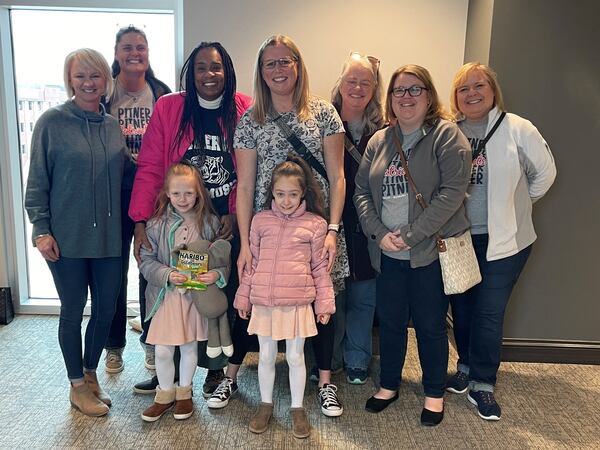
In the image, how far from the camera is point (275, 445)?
202 centimetres

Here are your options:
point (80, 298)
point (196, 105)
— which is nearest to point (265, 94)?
point (196, 105)

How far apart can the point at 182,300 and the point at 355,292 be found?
2.81 ft

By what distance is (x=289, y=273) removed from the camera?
78.4 inches

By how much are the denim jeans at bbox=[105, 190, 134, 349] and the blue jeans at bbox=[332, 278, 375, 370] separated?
41.2 inches

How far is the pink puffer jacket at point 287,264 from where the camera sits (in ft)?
6.53

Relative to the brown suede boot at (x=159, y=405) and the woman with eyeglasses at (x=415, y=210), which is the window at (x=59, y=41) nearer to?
the woman with eyeglasses at (x=415, y=210)

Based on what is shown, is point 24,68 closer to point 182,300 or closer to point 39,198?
point 39,198

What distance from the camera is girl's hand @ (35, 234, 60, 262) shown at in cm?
203

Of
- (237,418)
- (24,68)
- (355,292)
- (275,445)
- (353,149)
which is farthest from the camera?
(24,68)

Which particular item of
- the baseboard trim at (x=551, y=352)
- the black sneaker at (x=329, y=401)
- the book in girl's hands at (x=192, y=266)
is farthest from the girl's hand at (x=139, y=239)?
the baseboard trim at (x=551, y=352)

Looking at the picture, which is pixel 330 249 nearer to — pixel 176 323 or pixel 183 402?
pixel 176 323

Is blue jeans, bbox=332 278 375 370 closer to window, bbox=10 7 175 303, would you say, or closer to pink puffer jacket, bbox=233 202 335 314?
pink puffer jacket, bbox=233 202 335 314

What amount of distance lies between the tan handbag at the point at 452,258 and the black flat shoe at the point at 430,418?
21.4 inches

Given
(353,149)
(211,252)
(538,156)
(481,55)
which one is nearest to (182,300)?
(211,252)
